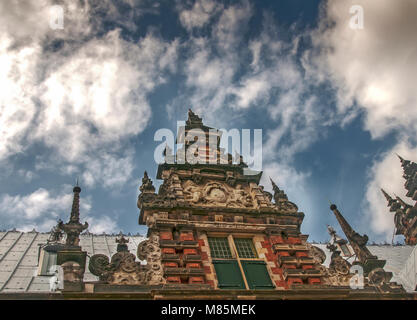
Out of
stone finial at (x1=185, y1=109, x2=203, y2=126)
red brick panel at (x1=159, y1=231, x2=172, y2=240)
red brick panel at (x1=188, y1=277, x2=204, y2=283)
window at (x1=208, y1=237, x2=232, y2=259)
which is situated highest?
stone finial at (x1=185, y1=109, x2=203, y2=126)

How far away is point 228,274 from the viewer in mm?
11828

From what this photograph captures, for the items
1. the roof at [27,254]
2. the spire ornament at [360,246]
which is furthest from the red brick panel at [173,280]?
the spire ornament at [360,246]

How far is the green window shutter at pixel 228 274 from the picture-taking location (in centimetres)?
1146

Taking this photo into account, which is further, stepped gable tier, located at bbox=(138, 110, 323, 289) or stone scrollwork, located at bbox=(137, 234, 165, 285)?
stepped gable tier, located at bbox=(138, 110, 323, 289)

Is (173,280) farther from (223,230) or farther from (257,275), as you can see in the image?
(223,230)

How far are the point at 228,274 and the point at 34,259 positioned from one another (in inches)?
414

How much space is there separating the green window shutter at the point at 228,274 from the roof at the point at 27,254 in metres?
4.90

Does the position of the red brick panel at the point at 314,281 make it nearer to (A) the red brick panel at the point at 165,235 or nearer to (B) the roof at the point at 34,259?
(A) the red brick panel at the point at 165,235

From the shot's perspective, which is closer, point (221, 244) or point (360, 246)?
point (221, 244)

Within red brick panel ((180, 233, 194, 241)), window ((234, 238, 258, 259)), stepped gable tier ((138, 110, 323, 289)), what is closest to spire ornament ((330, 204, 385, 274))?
stepped gable tier ((138, 110, 323, 289))

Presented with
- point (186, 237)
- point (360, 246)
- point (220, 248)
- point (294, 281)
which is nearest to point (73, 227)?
point (186, 237)

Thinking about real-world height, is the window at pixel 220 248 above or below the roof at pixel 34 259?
below

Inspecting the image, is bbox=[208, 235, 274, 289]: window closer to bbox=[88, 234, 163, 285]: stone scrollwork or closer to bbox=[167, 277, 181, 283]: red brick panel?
bbox=[167, 277, 181, 283]: red brick panel

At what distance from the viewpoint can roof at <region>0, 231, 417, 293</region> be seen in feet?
49.1
